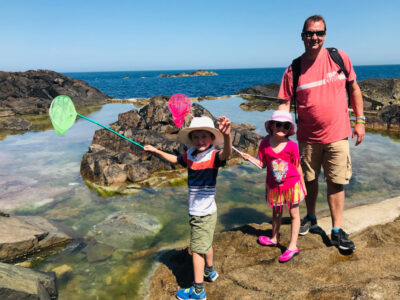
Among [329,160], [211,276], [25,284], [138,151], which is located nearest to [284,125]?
[329,160]

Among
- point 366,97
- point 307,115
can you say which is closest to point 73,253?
point 307,115

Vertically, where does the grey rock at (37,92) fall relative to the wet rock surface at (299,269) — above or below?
above

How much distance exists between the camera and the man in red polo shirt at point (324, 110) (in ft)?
10.4

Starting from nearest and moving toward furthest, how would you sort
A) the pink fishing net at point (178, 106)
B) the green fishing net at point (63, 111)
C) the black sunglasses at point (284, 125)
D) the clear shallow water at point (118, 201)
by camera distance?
the black sunglasses at point (284, 125) → the green fishing net at point (63, 111) → the pink fishing net at point (178, 106) → the clear shallow water at point (118, 201)

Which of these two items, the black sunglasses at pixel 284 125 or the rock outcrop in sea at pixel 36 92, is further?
the rock outcrop in sea at pixel 36 92

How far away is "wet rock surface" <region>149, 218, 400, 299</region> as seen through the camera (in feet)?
8.94

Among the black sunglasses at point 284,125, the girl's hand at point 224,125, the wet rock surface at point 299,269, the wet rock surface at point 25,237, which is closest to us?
the girl's hand at point 224,125

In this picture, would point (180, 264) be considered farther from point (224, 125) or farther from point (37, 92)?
point (37, 92)

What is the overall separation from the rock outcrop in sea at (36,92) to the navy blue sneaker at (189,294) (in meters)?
18.8

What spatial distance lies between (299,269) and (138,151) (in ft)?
21.8

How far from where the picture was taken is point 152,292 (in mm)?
3342

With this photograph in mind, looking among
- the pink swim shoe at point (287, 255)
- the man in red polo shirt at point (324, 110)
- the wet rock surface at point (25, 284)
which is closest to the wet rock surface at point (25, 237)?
the wet rock surface at point (25, 284)

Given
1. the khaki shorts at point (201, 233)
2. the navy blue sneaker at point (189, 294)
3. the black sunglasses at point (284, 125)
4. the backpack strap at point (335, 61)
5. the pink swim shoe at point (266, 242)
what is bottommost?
the navy blue sneaker at point (189, 294)

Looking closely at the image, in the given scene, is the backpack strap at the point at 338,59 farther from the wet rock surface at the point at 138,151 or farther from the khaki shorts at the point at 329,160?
the wet rock surface at the point at 138,151
